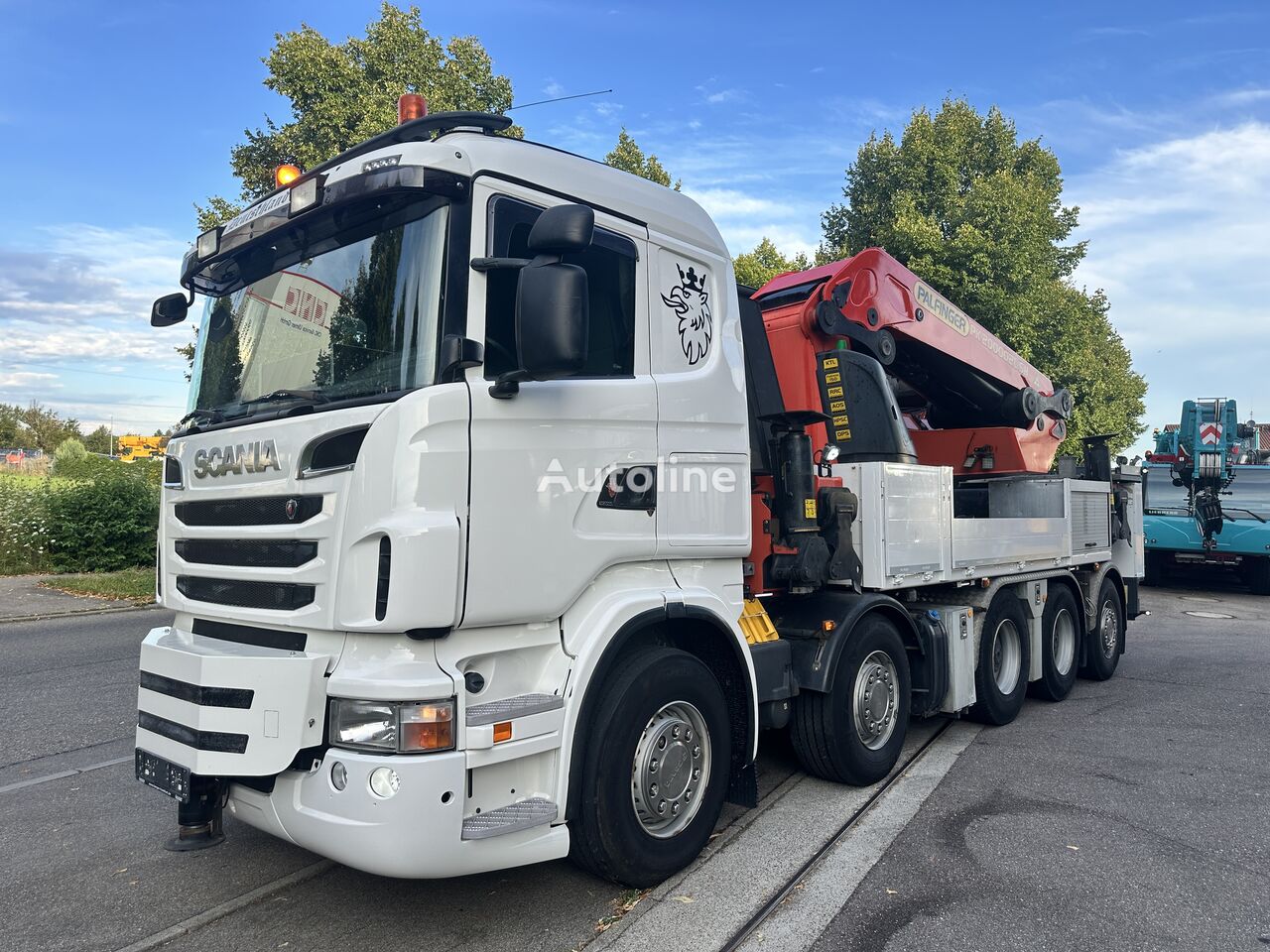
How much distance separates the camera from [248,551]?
131 inches

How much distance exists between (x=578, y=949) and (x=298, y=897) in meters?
1.25

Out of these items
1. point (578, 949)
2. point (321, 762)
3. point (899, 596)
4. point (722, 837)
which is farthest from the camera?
point (899, 596)

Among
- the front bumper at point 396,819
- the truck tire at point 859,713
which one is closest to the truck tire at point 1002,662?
the truck tire at point 859,713

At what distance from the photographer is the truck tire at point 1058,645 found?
290 inches

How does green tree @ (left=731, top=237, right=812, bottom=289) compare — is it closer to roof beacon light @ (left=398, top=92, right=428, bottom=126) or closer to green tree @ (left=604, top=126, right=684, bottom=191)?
green tree @ (left=604, top=126, right=684, bottom=191)

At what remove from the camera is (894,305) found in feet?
19.7

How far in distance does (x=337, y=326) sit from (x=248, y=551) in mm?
919

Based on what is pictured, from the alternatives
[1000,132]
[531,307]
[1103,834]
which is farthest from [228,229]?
[1000,132]

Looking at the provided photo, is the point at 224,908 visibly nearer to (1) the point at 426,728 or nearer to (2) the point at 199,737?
(2) the point at 199,737

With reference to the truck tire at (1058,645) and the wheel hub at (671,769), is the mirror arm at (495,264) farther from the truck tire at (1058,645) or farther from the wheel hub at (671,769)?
the truck tire at (1058,645)

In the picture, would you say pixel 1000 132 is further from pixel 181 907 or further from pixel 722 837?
pixel 181 907

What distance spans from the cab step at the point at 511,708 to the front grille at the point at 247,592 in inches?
27.5

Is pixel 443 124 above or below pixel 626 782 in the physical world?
above

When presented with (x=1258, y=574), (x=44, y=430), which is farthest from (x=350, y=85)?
(x=44, y=430)
